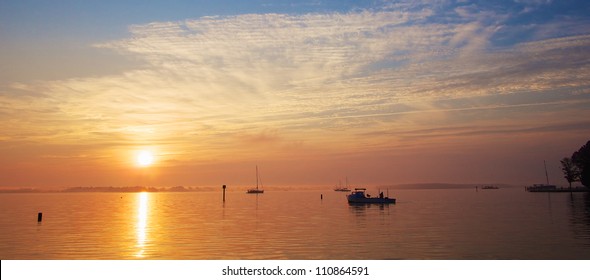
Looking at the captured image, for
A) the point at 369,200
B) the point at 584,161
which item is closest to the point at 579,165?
the point at 584,161

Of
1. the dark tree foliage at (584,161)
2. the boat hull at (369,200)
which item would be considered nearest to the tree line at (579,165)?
the dark tree foliage at (584,161)

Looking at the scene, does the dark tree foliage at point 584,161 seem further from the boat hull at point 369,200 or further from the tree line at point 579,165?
the boat hull at point 369,200

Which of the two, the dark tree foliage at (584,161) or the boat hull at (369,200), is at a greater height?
the dark tree foliage at (584,161)

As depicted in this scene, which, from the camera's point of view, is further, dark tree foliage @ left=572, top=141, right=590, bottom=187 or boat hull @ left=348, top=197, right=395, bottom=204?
dark tree foliage @ left=572, top=141, right=590, bottom=187

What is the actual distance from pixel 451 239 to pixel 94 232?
39.0 m

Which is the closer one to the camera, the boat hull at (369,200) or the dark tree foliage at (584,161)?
the boat hull at (369,200)

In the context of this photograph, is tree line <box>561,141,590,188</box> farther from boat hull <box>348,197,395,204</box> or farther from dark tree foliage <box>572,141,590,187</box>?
boat hull <box>348,197,395,204</box>

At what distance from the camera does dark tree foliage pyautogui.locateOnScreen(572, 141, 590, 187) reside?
156 m

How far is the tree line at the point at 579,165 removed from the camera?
15712 centimetres

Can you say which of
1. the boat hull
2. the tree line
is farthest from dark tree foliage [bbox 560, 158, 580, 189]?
the boat hull

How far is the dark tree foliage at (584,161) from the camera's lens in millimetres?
156375

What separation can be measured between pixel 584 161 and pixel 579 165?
892 centimetres

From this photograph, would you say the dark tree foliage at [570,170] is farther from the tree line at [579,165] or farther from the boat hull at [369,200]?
the boat hull at [369,200]

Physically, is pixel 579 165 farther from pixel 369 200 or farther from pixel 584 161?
pixel 369 200
